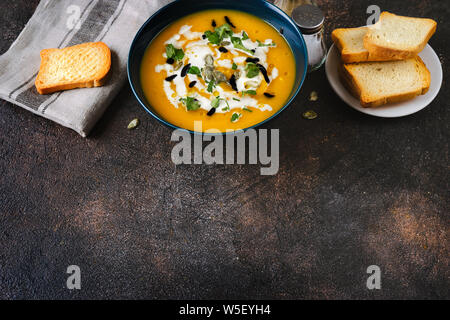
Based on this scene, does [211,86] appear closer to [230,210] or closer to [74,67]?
[230,210]

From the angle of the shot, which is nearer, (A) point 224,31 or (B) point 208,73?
(B) point 208,73

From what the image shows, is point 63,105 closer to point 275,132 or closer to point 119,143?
point 119,143

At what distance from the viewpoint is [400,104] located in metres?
2.06

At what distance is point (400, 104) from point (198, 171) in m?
0.99

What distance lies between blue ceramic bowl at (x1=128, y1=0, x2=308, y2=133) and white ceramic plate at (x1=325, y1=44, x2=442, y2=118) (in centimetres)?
23

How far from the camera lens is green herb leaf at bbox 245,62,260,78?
74.8 inches

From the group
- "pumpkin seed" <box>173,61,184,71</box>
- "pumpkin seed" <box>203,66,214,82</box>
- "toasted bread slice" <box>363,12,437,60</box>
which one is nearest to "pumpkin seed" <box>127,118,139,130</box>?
"pumpkin seed" <box>173,61,184,71</box>

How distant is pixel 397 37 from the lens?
2.08 m

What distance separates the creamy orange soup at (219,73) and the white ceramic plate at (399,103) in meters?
0.23

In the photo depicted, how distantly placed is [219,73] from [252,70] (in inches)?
5.6

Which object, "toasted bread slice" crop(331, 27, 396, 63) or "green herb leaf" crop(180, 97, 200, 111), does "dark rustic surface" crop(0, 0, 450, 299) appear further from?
"green herb leaf" crop(180, 97, 200, 111)

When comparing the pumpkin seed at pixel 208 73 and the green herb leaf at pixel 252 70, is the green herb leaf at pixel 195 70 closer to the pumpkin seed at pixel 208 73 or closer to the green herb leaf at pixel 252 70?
the pumpkin seed at pixel 208 73

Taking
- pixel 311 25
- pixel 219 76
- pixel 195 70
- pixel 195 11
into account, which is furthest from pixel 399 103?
pixel 195 11
